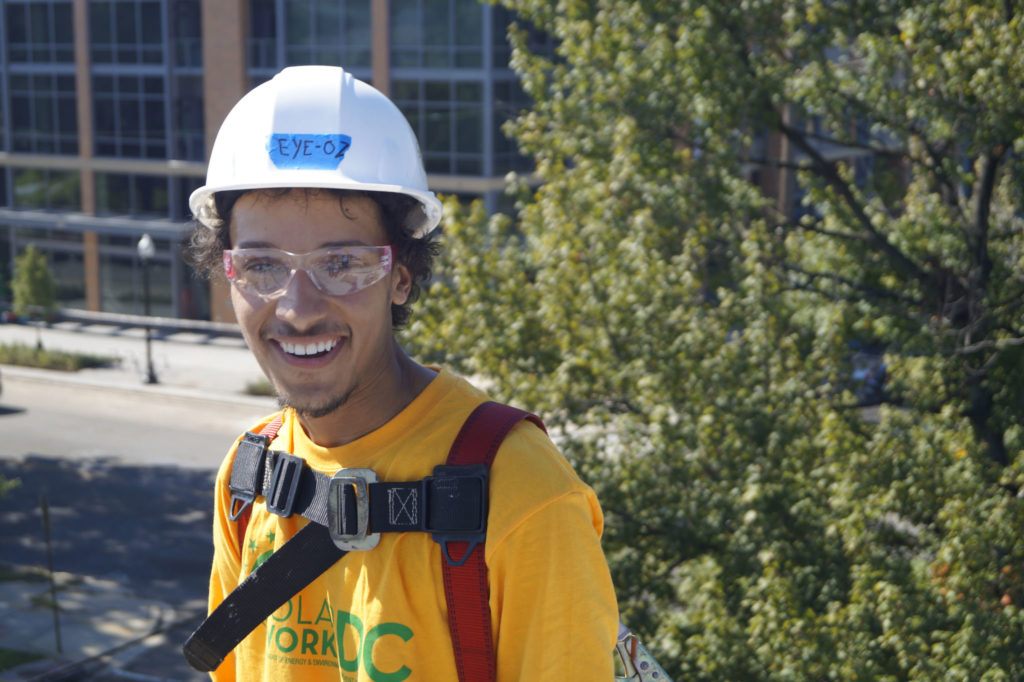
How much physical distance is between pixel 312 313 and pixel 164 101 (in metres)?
31.9

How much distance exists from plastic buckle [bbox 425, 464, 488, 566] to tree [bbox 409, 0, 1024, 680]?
4750 millimetres

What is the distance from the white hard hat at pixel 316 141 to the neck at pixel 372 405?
403mm

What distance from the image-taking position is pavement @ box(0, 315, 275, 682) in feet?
38.8

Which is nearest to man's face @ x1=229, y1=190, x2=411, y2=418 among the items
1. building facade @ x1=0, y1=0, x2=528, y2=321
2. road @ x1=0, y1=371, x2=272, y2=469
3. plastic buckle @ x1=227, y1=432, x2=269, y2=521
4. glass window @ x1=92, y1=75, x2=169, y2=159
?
plastic buckle @ x1=227, y1=432, x2=269, y2=521

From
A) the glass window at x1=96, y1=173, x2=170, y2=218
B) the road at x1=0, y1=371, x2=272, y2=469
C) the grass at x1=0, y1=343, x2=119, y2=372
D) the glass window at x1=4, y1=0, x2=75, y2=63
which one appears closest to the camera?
the road at x1=0, y1=371, x2=272, y2=469

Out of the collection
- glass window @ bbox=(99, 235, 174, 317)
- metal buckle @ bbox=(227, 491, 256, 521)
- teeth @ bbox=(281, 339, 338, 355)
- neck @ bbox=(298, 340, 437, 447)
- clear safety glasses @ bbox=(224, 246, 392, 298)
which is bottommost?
glass window @ bbox=(99, 235, 174, 317)

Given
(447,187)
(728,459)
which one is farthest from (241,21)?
(728,459)

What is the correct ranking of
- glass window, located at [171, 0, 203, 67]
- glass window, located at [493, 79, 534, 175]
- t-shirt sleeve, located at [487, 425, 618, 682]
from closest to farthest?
t-shirt sleeve, located at [487, 425, 618, 682], glass window, located at [493, 79, 534, 175], glass window, located at [171, 0, 203, 67]

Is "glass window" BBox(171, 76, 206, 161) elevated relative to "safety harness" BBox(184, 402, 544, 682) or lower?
elevated

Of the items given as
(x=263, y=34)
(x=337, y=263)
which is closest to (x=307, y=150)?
(x=337, y=263)

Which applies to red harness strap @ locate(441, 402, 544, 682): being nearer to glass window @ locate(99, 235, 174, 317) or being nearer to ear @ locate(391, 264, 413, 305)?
ear @ locate(391, 264, 413, 305)

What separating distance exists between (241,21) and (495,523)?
3097 centimetres

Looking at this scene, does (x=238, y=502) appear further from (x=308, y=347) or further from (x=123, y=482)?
(x=123, y=482)

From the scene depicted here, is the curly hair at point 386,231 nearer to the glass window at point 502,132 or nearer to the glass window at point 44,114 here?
the glass window at point 502,132
